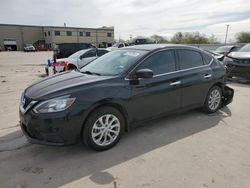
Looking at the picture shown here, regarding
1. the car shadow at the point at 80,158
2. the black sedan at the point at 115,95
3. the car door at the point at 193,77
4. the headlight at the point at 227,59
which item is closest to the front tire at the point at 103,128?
the black sedan at the point at 115,95

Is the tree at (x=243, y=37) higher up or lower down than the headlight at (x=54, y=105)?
higher up

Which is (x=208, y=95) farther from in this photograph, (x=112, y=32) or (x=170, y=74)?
(x=112, y=32)

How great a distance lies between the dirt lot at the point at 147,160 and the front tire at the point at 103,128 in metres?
0.15

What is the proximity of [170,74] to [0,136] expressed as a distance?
3279 mm

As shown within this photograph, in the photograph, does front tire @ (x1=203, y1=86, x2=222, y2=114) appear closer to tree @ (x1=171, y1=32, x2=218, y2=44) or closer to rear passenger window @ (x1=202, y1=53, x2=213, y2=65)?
rear passenger window @ (x1=202, y1=53, x2=213, y2=65)

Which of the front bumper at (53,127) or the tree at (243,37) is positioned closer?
the front bumper at (53,127)

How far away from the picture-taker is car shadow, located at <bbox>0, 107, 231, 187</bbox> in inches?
114

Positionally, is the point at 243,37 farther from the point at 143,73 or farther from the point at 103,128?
the point at 103,128

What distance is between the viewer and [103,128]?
348 cm

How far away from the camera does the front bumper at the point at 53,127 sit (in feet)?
10.1

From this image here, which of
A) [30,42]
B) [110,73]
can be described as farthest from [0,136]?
[30,42]

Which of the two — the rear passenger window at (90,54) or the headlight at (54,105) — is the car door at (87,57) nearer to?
the rear passenger window at (90,54)

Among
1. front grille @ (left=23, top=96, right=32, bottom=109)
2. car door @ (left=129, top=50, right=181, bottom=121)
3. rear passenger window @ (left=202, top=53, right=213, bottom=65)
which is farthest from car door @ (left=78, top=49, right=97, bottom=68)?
front grille @ (left=23, top=96, right=32, bottom=109)

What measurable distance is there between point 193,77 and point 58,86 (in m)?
2.66
